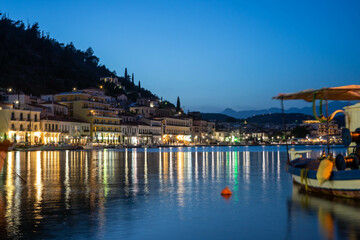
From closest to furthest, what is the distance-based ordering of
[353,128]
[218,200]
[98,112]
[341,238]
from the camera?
[341,238], [218,200], [353,128], [98,112]

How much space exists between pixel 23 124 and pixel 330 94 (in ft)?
286

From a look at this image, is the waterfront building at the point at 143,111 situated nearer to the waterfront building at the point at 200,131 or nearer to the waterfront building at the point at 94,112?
the waterfront building at the point at 200,131

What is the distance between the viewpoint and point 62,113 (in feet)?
389

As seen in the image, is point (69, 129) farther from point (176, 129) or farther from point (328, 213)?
point (328, 213)

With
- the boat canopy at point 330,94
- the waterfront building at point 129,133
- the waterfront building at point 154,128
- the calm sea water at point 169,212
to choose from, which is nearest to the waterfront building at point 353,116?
the boat canopy at point 330,94

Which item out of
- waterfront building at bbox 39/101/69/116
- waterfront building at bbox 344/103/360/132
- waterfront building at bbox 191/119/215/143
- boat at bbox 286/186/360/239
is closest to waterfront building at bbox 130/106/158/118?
waterfront building at bbox 191/119/215/143

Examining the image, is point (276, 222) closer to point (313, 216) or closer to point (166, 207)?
point (313, 216)

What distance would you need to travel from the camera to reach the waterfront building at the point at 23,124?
311 feet

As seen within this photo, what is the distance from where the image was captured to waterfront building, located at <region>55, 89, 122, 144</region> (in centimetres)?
12219

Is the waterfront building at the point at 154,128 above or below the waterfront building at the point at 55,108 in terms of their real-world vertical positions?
below

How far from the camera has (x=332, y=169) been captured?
19.0m

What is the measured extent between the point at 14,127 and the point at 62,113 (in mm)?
23361

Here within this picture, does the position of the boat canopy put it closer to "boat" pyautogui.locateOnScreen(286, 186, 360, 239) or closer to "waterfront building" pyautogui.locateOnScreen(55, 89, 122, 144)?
"boat" pyautogui.locateOnScreen(286, 186, 360, 239)

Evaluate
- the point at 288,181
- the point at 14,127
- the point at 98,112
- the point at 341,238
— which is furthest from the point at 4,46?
the point at 341,238
